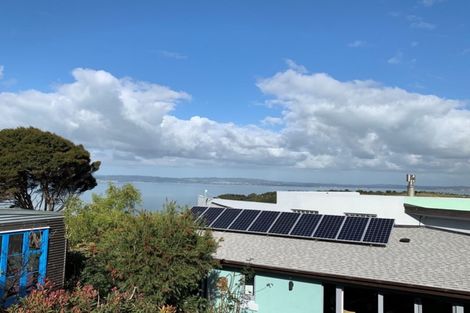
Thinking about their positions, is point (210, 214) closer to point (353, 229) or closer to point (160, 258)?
point (353, 229)

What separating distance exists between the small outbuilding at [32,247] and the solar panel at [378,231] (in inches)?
402

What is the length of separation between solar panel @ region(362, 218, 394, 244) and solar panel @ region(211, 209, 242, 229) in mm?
5667

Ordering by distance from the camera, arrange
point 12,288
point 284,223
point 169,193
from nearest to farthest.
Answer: point 12,288, point 284,223, point 169,193

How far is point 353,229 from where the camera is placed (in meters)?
15.0

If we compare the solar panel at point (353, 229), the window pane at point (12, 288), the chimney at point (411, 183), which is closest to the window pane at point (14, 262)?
the window pane at point (12, 288)

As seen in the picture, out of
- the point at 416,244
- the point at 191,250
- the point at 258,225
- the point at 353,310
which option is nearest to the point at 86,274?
the point at 191,250

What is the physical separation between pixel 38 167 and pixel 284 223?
23905 millimetres

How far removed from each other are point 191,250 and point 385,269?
215 inches

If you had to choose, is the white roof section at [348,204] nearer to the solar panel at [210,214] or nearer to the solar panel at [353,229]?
the solar panel at [353,229]

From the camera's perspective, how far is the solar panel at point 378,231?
46.1 feet

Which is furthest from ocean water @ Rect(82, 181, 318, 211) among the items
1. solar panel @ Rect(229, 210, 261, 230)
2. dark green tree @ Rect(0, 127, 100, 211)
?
dark green tree @ Rect(0, 127, 100, 211)

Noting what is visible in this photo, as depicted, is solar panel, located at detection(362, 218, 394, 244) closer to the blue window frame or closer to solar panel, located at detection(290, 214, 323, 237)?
solar panel, located at detection(290, 214, 323, 237)

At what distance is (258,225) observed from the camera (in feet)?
55.6

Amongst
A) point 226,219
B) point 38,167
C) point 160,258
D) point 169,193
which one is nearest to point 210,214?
point 226,219
